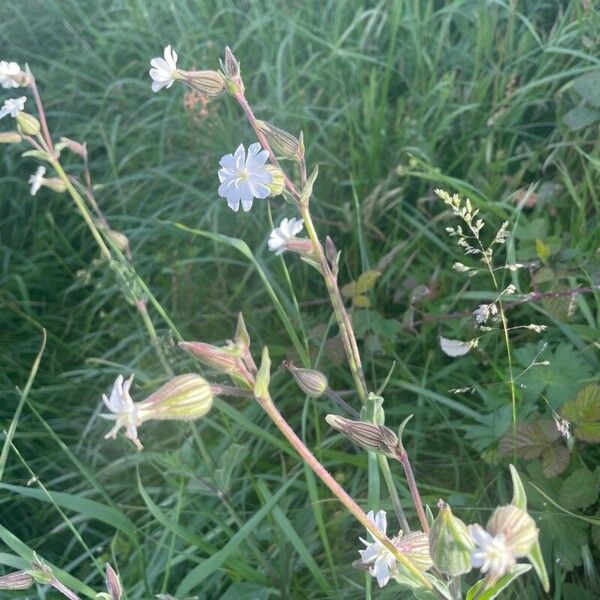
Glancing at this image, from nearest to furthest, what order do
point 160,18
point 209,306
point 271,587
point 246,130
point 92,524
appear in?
1. point 271,587
2. point 92,524
3. point 209,306
4. point 246,130
5. point 160,18

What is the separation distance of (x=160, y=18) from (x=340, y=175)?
874mm

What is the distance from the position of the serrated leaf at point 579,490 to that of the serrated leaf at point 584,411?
0.16ft

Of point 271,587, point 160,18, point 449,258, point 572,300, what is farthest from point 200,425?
point 160,18

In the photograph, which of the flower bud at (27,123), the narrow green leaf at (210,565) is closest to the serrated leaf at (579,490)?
the narrow green leaf at (210,565)

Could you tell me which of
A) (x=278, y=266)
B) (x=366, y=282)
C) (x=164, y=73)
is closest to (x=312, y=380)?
(x=164, y=73)

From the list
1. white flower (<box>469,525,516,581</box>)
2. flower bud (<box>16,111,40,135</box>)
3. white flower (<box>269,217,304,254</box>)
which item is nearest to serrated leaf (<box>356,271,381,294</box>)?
white flower (<box>269,217,304,254</box>)

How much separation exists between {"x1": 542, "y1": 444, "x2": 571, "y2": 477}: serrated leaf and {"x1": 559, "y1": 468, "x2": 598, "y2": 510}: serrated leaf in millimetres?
17

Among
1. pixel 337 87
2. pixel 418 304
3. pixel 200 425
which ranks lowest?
pixel 200 425

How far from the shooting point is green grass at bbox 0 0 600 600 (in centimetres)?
117

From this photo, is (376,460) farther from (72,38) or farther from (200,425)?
(72,38)

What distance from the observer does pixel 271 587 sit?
1094mm

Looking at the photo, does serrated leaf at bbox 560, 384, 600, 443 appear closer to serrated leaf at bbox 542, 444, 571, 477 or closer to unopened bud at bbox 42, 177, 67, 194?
serrated leaf at bbox 542, 444, 571, 477

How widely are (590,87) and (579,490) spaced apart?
2.66 feet

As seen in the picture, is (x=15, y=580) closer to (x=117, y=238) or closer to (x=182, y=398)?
(x=182, y=398)
